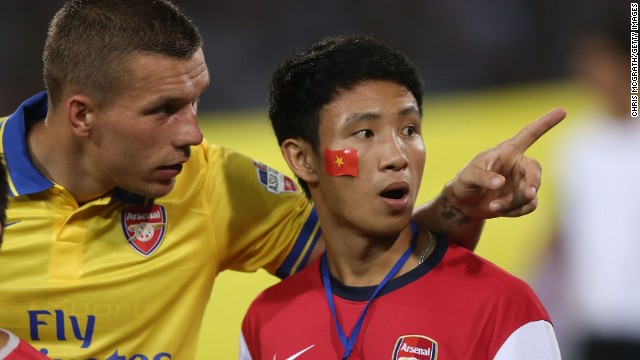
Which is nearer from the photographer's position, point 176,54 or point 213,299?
point 176,54

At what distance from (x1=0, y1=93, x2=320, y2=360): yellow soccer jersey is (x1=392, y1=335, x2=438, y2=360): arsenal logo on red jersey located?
64 cm

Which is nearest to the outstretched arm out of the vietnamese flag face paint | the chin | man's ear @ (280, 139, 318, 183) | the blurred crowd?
the vietnamese flag face paint

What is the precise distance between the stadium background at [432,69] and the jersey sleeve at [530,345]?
6.72ft

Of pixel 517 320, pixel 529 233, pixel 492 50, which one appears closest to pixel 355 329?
Answer: pixel 517 320

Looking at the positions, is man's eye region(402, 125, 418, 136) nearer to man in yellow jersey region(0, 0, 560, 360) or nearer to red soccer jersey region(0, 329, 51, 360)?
man in yellow jersey region(0, 0, 560, 360)

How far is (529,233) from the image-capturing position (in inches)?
187

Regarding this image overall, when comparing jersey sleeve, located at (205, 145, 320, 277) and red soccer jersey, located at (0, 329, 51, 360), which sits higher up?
jersey sleeve, located at (205, 145, 320, 277)

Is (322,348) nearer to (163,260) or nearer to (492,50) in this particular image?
(163,260)

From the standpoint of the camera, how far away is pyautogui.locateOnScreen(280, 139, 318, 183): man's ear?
2.88 metres

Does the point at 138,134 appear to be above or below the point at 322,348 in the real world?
above

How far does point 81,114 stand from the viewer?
3.04m

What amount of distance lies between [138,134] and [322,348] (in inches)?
32.8

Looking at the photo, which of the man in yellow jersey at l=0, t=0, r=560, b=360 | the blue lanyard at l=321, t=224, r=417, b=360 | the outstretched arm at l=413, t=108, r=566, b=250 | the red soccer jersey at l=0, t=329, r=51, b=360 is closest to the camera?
the red soccer jersey at l=0, t=329, r=51, b=360

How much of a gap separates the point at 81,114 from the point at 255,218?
631 millimetres
